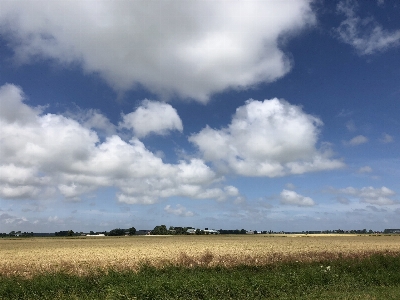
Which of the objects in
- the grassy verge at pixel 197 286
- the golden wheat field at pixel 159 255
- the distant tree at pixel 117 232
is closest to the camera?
the grassy verge at pixel 197 286

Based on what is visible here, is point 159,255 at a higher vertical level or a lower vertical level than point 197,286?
lower

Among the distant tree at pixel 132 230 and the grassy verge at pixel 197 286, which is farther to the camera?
the distant tree at pixel 132 230

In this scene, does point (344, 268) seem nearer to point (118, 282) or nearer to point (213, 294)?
point (213, 294)

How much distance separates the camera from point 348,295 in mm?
13906

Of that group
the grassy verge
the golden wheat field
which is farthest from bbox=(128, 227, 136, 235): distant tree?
the grassy verge

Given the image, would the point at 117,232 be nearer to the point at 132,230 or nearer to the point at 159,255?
the point at 132,230

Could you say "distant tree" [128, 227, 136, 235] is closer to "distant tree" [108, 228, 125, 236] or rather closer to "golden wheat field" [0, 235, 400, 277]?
"distant tree" [108, 228, 125, 236]

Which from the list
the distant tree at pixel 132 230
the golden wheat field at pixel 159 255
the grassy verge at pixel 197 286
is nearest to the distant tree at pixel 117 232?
the distant tree at pixel 132 230

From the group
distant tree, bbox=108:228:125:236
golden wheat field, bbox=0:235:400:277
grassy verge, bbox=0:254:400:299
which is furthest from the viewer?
distant tree, bbox=108:228:125:236

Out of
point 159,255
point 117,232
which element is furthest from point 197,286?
point 117,232

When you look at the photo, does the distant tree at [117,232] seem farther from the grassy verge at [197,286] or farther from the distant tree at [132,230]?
the grassy verge at [197,286]

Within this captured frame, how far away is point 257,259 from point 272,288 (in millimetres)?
10722

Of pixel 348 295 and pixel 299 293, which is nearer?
pixel 348 295

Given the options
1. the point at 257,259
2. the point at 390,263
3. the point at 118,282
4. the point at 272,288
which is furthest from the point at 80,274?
the point at 390,263
